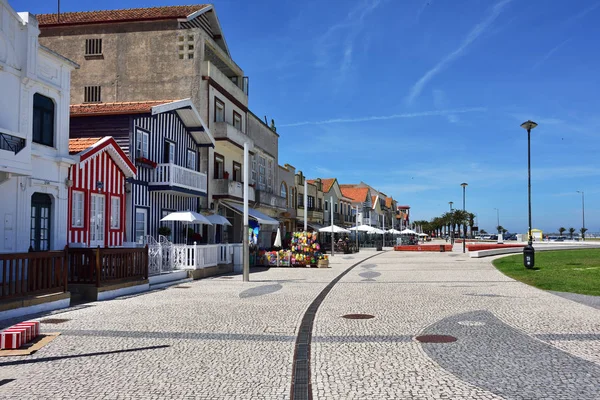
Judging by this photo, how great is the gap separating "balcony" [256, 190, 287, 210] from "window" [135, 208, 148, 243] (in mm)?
12713

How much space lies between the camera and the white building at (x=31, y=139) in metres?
12.3

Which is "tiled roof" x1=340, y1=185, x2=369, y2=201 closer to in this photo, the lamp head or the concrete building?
the concrete building

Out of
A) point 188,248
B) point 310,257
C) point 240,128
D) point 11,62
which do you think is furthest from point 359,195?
point 11,62

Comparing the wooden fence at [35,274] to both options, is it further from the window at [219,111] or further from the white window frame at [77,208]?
the window at [219,111]

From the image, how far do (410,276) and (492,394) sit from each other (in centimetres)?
1522

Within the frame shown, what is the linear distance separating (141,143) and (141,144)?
43mm

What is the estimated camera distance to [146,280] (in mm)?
15453

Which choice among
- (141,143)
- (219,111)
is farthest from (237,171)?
(141,143)

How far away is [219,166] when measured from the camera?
95.2 ft

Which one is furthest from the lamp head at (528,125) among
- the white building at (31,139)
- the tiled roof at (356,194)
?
the tiled roof at (356,194)

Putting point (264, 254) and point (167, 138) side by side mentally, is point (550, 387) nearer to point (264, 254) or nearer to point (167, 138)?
point (167, 138)

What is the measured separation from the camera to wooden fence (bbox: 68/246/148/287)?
13125mm

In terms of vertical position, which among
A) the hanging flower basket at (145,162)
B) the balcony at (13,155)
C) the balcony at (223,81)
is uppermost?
the balcony at (223,81)

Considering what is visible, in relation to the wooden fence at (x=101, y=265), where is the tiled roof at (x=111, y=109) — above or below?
above
